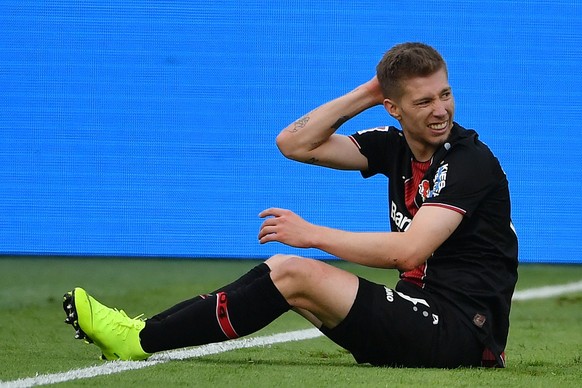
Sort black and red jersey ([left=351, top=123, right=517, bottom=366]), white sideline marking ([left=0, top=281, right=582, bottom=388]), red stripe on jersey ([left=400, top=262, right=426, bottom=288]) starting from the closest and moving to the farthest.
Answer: white sideline marking ([left=0, top=281, right=582, bottom=388]) → black and red jersey ([left=351, top=123, right=517, bottom=366]) → red stripe on jersey ([left=400, top=262, right=426, bottom=288])

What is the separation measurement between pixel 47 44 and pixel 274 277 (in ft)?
11.0

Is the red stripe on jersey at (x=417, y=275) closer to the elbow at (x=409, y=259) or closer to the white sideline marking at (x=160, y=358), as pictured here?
the elbow at (x=409, y=259)

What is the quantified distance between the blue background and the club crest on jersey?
2756 millimetres

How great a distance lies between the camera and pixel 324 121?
393 centimetres

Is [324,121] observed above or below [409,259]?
above

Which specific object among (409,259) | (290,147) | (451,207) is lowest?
(409,259)

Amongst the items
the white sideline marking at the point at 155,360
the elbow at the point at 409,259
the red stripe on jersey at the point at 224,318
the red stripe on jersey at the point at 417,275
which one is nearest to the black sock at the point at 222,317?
the red stripe on jersey at the point at 224,318

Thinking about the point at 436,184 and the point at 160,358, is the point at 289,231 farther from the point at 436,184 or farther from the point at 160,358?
the point at 160,358

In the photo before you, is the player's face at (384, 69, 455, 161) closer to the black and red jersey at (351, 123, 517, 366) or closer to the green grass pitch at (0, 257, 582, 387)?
the black and red jersey at (351, 123, 517, 366)

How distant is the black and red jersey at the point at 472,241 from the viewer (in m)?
3.39

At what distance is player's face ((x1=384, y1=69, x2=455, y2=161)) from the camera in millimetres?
3482

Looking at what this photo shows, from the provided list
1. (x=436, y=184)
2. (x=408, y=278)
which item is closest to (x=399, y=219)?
(x=408, y=278)

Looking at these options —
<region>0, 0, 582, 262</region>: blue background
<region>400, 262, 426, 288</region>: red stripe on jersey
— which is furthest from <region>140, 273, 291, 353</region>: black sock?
<region>0, 0, 582, 262</region>: blue background

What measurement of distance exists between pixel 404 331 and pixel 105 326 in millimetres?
866
